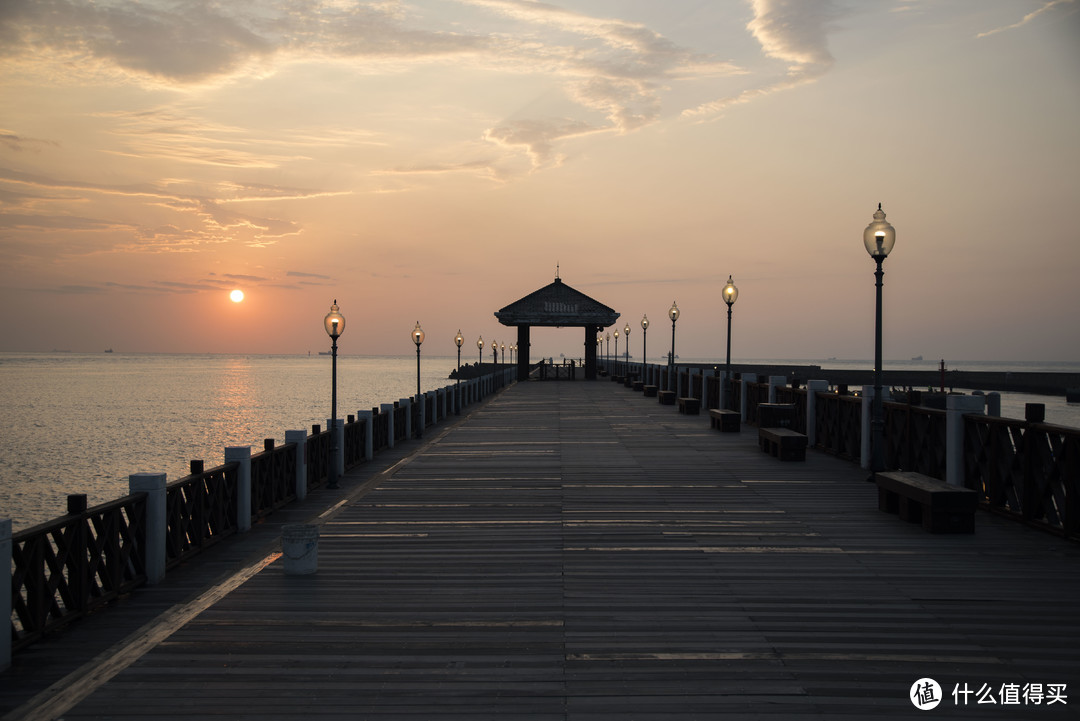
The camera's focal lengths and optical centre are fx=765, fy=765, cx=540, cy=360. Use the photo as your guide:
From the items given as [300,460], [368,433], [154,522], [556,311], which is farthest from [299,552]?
[556,311]

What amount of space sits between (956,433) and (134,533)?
1078cm

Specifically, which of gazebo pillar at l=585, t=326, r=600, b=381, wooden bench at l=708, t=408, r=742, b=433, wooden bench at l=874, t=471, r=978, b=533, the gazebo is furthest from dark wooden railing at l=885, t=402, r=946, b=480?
gazebo pillar at l=585, t=326, r=600, b=381

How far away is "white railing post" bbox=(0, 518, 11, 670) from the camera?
5.61 metres

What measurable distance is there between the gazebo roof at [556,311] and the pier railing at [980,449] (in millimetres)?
31392

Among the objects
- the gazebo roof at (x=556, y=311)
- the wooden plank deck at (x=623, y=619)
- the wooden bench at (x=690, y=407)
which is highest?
the gazebo roof at (x=556, y=311)

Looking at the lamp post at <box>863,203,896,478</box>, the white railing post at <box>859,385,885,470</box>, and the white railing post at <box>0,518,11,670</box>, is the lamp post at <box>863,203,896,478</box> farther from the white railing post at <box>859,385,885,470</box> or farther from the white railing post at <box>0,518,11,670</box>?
the white railing post at <box>0,518,11,670</box>

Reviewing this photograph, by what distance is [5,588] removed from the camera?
5.66 meters

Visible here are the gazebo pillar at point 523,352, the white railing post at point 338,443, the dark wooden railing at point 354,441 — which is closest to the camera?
the white railing post at point 338,443

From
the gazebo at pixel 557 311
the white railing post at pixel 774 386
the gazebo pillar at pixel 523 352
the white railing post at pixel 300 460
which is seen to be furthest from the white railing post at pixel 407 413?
the gazebo pillar at pixel 523 352

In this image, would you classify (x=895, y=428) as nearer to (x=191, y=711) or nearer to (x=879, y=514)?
(x=879, y=514)

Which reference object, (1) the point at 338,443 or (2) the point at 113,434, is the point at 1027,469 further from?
(2) the point at 113,434

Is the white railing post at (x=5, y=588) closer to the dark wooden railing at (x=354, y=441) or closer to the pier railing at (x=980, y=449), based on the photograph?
the dark wooden railing at (x=354, y=441)

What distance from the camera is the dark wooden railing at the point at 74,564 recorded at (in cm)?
610

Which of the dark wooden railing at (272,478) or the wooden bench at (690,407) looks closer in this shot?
the dark wooden railing at (272,478)
